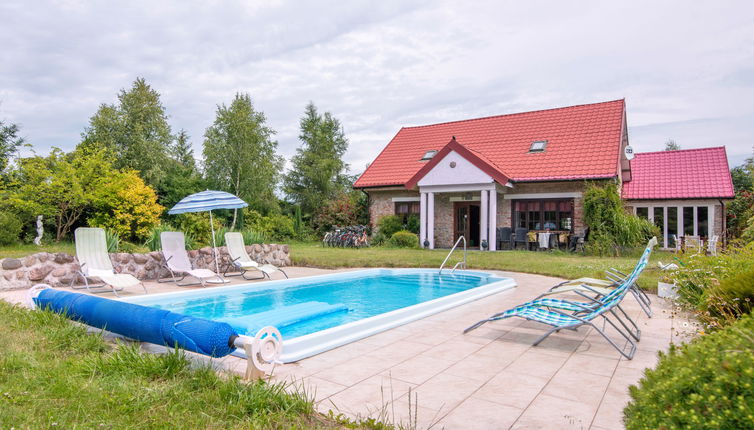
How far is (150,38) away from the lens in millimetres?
11031

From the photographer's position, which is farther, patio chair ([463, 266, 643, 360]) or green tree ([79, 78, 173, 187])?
green tree ([79, 78, 173, 187])

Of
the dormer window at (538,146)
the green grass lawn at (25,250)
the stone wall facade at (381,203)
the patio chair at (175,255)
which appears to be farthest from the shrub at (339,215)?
the patio chair at (175,255)

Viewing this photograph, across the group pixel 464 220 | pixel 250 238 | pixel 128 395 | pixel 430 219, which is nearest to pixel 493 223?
pixel 430 219

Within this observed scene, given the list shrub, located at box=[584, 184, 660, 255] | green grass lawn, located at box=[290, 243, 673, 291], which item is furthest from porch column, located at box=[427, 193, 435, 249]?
shrub, located at box=[584, 184, 660, 255]

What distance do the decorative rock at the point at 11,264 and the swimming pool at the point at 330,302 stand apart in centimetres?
300

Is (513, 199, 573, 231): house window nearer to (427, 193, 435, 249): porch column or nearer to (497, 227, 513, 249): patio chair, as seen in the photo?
(497, 227, 513, 249): patio chair

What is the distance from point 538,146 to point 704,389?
63.7 feet

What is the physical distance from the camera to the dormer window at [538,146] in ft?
64.1

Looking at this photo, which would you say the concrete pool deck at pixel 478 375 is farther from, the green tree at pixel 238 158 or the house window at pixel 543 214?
the green tree at pixel 238 158

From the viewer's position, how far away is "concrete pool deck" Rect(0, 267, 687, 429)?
301 centimetres

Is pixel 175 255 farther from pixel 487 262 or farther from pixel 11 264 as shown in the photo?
pixel 487 262

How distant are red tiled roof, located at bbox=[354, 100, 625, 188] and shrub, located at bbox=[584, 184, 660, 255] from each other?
125 cm

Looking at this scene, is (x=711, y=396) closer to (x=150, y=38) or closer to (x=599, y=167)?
(x=150, y=38)

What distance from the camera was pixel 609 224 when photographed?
15.5 m
